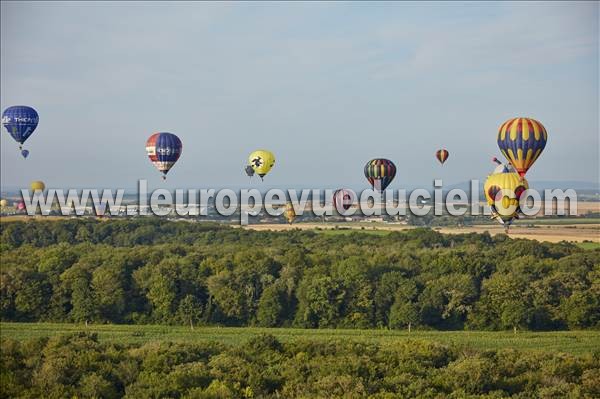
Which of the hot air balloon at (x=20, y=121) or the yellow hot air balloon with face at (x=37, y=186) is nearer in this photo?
the hot air balloon at (x=20, y=121)

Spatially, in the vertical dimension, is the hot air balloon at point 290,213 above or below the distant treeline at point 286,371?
above

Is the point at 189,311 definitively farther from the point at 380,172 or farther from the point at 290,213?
the point at 290,213

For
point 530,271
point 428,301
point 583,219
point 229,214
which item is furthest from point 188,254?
point 229,214

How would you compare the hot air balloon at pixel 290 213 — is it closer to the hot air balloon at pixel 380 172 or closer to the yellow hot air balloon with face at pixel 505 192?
the hot air balloon at pixel 380 172

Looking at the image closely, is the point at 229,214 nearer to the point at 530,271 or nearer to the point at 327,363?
the point at 530,271

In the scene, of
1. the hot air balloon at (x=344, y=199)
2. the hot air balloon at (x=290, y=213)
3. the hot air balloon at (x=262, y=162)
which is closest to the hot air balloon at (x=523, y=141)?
the hot air balloon at (x=262, y=162)

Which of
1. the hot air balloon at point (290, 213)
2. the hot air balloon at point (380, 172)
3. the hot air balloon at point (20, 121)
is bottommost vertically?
the hot air balloon at point (290, 213)
